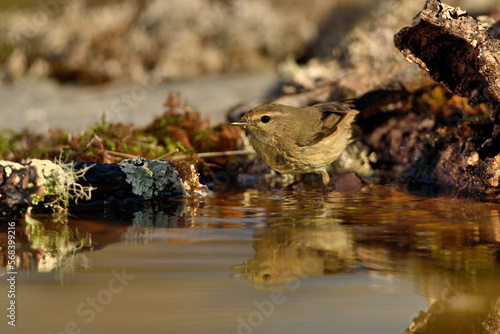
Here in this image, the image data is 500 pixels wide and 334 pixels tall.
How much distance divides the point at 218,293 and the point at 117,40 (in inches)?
437

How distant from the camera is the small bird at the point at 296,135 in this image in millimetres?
5816

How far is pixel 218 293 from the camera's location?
9.54 feet

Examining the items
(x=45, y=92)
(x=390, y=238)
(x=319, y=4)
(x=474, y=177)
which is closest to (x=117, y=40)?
(x=45, y=92)

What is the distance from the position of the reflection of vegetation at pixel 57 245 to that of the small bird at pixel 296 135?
2069mm

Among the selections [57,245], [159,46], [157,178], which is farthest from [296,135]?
[159,46]

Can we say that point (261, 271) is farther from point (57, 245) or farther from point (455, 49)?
point (455, 49)

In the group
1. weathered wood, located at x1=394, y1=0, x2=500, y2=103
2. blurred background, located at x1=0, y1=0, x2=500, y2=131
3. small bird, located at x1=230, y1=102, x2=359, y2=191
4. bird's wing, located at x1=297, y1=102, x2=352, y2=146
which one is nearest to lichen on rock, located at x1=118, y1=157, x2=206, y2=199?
→ small bird, located at x1=230, y1=102, x2=359, y2=191

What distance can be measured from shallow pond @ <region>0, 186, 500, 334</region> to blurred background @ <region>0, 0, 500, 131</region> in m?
7.07

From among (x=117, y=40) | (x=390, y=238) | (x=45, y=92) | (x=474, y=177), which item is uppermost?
(x=117, y=40)

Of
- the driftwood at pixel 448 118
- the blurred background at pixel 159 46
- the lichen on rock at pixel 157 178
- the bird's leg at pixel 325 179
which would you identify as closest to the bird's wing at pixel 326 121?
the bird's leg at pixel 325 179

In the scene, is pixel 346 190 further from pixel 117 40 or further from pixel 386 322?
pixel 117 40

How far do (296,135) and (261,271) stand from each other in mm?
2764

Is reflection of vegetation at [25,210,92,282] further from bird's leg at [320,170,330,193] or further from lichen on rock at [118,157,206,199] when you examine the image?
bird's leg at [320,170,330,193]

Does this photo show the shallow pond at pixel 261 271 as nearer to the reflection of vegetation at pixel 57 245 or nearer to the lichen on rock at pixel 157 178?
the reflection of vegetation at pixel 57 245
